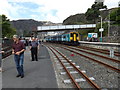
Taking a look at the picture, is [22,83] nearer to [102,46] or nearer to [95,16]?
[102,46]

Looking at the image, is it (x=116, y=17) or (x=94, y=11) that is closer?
(x=116, y=17)

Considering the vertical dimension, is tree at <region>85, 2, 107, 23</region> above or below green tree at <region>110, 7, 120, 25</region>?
above

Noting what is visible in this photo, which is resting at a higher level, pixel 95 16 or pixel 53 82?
pixel 95 16

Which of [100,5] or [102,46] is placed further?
[100,5]

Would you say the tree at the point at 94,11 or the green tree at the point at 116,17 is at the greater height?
the tree at the point at 94,11

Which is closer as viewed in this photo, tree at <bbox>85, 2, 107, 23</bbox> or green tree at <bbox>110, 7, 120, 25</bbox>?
green tree at <bbox>110, 7, 120, 25</bbox>

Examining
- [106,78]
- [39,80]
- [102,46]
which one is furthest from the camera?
[102,46]

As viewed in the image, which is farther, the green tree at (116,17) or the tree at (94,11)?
the tree at (94,11)

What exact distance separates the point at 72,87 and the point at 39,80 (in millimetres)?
1463

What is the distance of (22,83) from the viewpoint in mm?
5488

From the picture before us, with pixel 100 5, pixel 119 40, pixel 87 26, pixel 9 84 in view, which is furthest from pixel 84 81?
pixel 100 5

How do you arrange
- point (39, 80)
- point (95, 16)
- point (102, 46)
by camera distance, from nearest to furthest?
point (39, 80) → point (102, 46) → point (95, 16)

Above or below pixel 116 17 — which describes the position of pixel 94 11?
above

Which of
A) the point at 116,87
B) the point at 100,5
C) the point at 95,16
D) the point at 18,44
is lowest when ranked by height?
the point at 116,87
